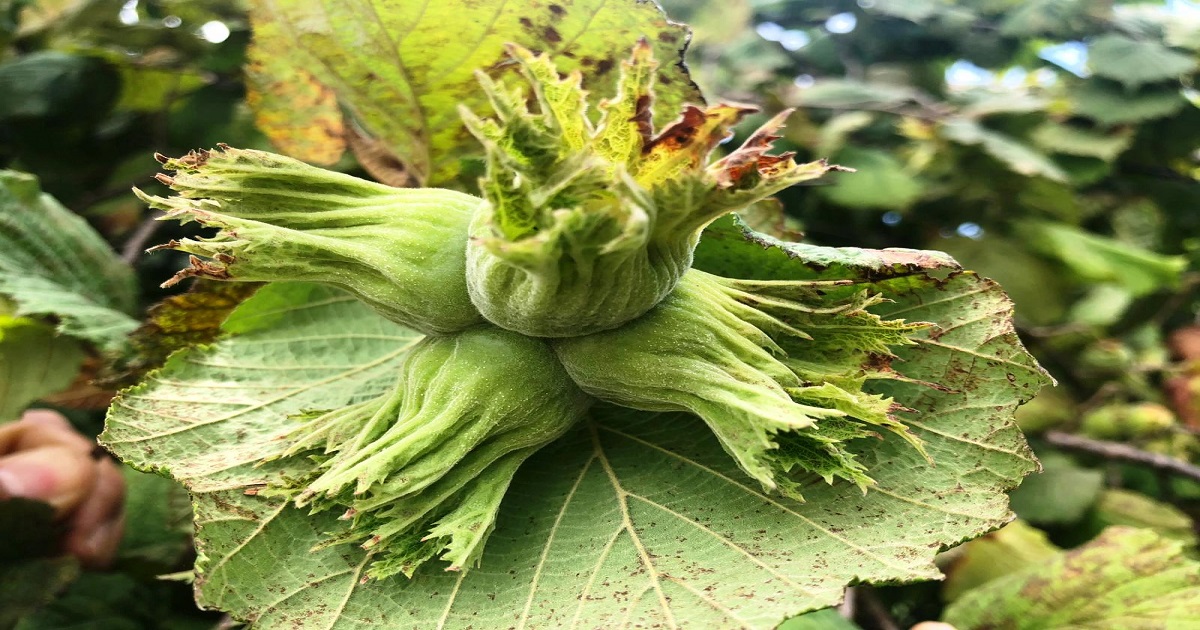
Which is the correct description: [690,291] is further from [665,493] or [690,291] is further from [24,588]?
[24,588]

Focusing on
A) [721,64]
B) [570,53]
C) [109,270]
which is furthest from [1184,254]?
[109,270]

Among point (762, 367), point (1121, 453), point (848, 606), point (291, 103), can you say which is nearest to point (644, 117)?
point (762, 367)

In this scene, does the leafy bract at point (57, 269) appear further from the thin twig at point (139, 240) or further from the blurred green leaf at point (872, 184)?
the blurred green leaf at point (872, 184)

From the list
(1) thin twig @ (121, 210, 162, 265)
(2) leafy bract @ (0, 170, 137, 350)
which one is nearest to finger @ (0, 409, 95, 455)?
(2) leafy bract @ (0, 170, 137, 350)

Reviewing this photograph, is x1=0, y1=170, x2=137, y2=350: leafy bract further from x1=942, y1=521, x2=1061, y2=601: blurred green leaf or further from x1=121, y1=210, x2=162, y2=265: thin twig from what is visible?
x1=942, y1=521, x2=1061, y2=601: blurred green leaf

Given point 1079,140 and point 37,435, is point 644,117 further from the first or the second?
point 1079,140

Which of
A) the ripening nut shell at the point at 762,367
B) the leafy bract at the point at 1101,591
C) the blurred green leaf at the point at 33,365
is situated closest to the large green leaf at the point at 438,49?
the ripening nut shell at the point at 762,367
